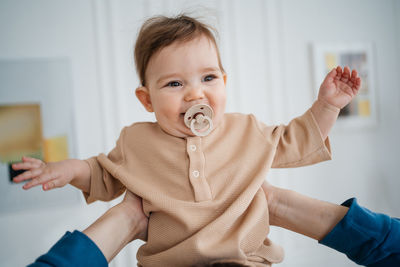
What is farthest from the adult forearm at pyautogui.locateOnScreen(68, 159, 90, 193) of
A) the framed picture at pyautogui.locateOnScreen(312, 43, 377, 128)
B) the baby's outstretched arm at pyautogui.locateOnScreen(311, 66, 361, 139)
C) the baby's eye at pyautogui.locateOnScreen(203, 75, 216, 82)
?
the framed picture at pyautogui.locateOnScreen(312, 43, 377, 128)

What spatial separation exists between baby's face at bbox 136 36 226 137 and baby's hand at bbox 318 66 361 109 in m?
0.26

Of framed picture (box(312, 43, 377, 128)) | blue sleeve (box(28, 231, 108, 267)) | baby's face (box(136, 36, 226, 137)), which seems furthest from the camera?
framed picture (box(312, 43, 377, 128))

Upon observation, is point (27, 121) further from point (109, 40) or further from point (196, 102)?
point (196, 102)

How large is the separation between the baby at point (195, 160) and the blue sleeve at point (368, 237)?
0.51ft

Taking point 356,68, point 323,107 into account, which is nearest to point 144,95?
point 323,107

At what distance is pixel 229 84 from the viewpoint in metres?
1.74

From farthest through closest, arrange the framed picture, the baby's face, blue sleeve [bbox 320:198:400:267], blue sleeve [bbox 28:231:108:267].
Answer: the framed picture, the baby's face, blue sleeve [bbox 320:198:400:267], blue sleeve [bbox 28:231:108:267]

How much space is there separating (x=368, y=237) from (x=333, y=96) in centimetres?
33

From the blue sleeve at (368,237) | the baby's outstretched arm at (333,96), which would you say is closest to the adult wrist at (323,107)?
the baby's outstretched arm at (333,96)

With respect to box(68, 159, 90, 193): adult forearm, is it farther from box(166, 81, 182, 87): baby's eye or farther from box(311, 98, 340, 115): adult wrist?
box(311, 98, 340, 115): adult wrist

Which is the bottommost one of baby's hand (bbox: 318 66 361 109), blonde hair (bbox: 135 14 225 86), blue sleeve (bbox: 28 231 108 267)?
blue sleeve (bbox: 28 231 108 267)

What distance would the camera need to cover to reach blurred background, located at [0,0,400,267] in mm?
1486

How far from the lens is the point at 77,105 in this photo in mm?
1546

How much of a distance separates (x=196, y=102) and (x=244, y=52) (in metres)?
1.12
